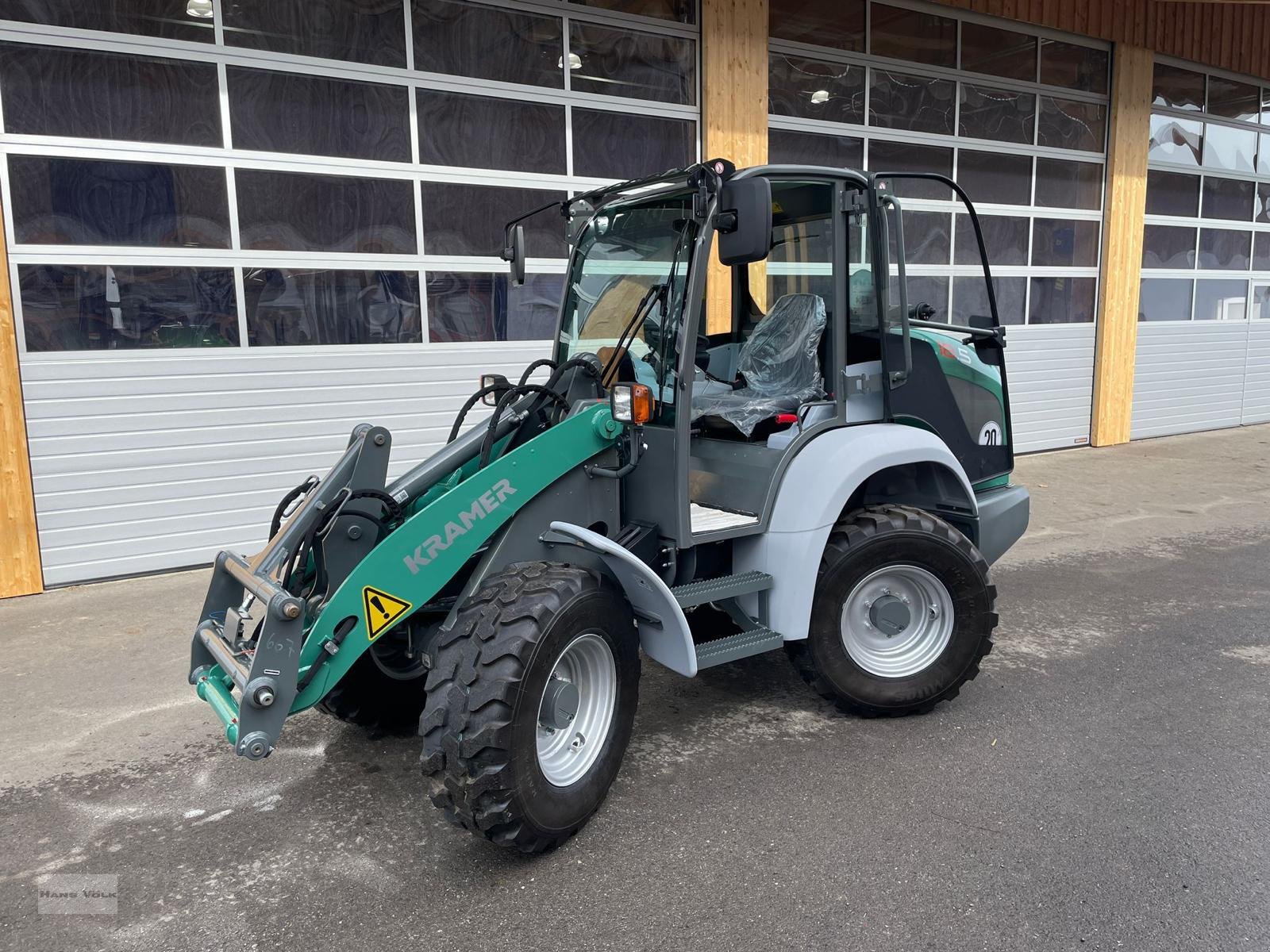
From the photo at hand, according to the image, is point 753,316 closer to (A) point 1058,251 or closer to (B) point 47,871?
(B) point 47,871

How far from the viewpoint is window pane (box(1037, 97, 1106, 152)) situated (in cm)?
1141

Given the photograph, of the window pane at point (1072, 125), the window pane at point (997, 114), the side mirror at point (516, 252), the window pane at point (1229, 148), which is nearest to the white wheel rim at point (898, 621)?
the side mirror at point (516, 252)

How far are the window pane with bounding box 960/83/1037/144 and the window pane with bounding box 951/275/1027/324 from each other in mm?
1723

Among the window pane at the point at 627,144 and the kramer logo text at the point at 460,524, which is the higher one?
the window pane at the point at 627,144

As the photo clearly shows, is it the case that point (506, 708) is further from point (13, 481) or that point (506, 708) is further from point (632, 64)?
point (632, 64)

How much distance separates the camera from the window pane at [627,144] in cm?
835

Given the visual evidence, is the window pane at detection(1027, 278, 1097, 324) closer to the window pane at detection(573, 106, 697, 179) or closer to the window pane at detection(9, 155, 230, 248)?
the window pane at detection(573, 106, 697, 179)

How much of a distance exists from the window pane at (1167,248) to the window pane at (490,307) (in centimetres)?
885

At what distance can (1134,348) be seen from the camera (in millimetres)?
12516

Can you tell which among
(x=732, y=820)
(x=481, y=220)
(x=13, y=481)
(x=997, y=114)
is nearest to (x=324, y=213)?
(x=481, y=220)

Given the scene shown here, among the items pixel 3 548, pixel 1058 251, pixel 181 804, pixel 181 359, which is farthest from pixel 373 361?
pixel 1058 251

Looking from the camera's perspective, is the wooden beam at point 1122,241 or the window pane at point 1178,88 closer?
the wooden beam at point 1122,241

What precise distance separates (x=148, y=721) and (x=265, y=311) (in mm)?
3650

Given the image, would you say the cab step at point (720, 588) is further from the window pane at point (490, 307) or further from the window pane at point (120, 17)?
the window pane at point (120, 17)
